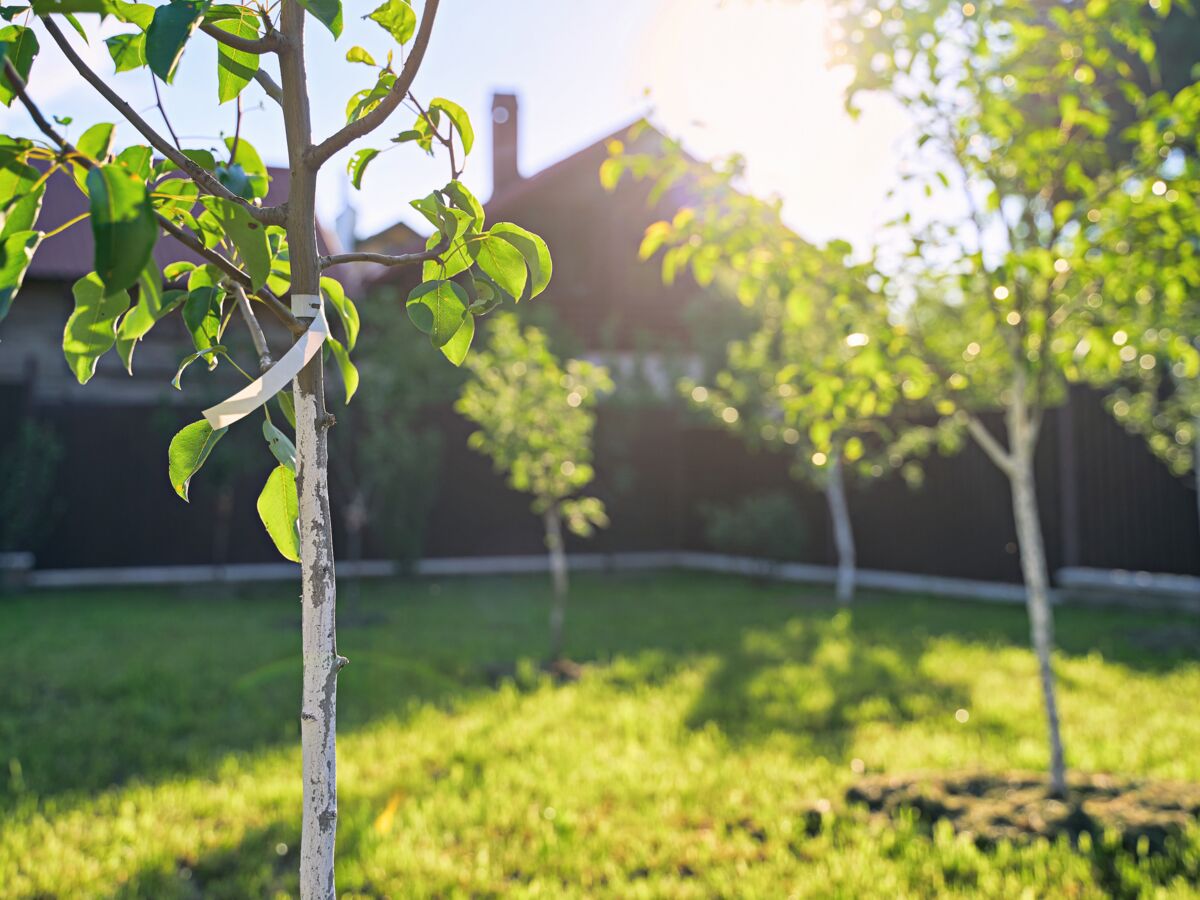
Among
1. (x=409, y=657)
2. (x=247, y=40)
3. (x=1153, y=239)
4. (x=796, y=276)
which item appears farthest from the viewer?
(x=409, y=657)

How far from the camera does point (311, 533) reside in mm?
1165

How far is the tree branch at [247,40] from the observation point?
106 centimetres

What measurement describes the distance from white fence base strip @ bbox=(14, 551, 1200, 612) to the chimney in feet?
26.1

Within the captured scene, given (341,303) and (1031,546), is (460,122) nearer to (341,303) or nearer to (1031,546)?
(341,303)

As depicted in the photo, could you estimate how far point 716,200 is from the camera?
3246mm

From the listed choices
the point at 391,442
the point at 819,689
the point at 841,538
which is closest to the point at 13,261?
the point at 819,689

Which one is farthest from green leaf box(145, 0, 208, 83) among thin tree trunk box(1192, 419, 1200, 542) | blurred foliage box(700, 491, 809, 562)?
blurred foliage box(700, 491, 809, 562)

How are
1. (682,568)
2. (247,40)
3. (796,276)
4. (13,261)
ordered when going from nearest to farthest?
1. (13,261)
2. (247,40)
3. (796,276)
4. (682,568)

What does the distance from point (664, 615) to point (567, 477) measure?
230 cm

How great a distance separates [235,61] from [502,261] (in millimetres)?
430

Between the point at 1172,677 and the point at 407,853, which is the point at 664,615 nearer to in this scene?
the point at 1172,677

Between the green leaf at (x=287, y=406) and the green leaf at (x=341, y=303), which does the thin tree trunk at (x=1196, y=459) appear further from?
the green leaf at (x=287, y=406)

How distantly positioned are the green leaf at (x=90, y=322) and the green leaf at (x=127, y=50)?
314 millimetres

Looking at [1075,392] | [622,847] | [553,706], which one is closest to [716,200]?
[622,847]
